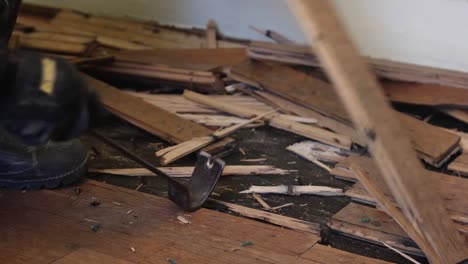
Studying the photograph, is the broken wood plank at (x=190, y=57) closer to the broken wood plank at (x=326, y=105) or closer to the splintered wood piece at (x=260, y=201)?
the broken wood plank at (x=326, y=105)

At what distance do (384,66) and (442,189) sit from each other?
0.90m

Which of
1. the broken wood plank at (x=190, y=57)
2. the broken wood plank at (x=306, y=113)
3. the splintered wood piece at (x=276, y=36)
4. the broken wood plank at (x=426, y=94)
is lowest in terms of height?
the broken wood plank at (x=306, y=113)

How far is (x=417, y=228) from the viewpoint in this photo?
1866mm

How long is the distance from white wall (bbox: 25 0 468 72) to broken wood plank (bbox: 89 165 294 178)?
1100 millimetres

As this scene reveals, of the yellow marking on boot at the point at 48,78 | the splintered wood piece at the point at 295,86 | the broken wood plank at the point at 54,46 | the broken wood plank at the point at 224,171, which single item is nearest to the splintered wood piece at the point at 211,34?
the splintered wood piece at the point at 295,86

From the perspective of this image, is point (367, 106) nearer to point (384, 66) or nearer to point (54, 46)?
point (384, 66)

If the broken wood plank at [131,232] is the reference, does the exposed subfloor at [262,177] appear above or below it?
above

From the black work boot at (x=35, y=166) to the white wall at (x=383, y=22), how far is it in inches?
59.4

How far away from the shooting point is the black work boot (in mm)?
2246

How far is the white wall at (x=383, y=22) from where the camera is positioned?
312 centimetres

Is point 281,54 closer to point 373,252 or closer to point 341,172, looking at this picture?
point 341,172

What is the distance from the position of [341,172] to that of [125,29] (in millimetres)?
1749

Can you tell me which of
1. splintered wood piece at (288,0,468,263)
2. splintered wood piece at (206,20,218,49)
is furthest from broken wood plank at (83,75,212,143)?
splintered wood piece at (288,0,468,263)

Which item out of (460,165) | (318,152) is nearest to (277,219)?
(318,152)
